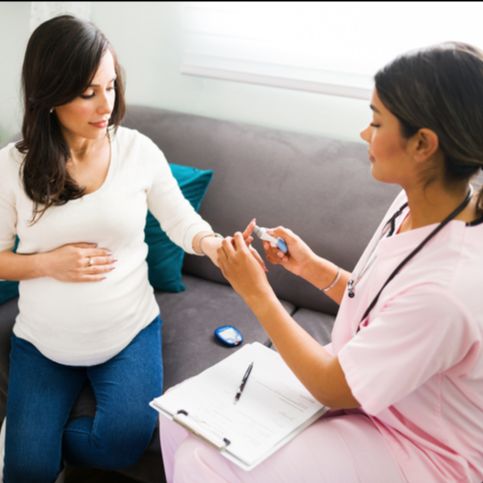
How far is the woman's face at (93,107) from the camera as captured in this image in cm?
138

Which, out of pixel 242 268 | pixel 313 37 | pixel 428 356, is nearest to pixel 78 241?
pixel 242 268

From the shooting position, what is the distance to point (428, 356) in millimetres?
973

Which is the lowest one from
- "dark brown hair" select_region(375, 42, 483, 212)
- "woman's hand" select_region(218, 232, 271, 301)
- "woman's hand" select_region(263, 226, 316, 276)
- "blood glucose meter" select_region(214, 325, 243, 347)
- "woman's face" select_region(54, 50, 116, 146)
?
"blood glucose meter" select_region(214, 325, 243, 347)

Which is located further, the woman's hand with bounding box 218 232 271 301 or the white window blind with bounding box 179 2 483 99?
the white window blind with bounding box 179 2 483 99

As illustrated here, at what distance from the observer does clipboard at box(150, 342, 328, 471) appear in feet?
3.63

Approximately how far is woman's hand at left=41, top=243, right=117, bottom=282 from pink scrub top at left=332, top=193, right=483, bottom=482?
2.14ft

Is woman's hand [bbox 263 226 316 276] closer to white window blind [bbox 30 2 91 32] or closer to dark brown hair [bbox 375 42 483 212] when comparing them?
dark brown hair [bbox 375 42 483 212]

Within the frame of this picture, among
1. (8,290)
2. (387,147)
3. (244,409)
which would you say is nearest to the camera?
(387,147)

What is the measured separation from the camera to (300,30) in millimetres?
2076

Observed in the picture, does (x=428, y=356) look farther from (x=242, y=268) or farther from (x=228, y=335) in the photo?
(x=228, y=335)

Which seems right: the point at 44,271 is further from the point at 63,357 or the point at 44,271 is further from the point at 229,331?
the point at 229,331

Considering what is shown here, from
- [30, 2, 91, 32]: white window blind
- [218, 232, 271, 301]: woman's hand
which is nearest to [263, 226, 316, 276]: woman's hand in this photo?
[218, 232, 271, 301]: woman's hand

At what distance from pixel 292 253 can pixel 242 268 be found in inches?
11.2

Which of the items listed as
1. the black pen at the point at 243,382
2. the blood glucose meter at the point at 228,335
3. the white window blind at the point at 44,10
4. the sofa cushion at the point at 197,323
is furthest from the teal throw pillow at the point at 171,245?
the white window blind at the point at 44,10
